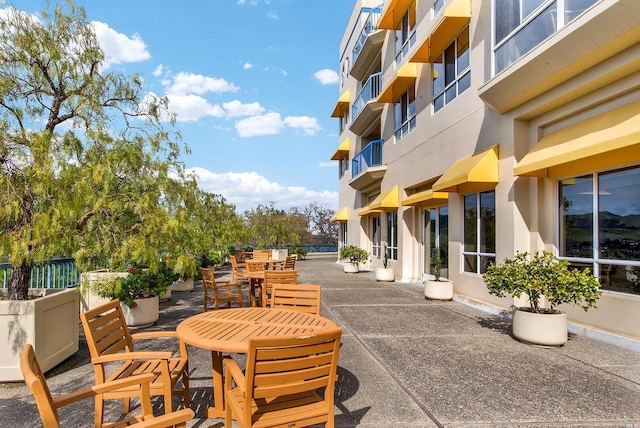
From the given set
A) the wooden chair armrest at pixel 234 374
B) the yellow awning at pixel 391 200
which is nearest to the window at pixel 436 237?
the yellow awning at pixel 391 200

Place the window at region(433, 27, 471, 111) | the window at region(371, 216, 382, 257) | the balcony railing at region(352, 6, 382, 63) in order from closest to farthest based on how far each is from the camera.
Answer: the window at region(433, 27, 471, 111) < the window at region(371, 216, 382, 257) < the balcony railing at region(352, 6, 382, 63)

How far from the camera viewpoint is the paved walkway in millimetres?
3547

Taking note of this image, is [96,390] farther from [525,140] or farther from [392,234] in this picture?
[392,234]

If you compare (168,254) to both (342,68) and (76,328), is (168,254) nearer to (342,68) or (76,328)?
(76,328)

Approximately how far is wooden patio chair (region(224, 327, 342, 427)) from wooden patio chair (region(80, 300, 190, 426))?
736mm

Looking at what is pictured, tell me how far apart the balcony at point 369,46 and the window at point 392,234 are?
796cm

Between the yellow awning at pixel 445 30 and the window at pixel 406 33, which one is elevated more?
the window at pixel 406 33

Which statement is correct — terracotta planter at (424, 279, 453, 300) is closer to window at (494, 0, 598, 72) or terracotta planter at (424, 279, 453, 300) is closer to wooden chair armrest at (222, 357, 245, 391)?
window at (494, 0, 598, 72)

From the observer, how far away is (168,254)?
5270mm

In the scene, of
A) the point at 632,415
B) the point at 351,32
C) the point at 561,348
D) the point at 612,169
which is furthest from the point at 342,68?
the point at 632,415

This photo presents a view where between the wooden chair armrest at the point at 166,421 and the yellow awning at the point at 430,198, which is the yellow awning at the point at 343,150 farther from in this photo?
the wooden chair armrest at the point at 166,421

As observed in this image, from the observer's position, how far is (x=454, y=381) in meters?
4.44

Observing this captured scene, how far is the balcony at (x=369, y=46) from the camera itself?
58.2ft

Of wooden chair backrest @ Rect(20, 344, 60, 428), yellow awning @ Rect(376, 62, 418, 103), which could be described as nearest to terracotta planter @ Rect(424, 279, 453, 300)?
yellow awning @ Rect(376, 62, 418, 103)
